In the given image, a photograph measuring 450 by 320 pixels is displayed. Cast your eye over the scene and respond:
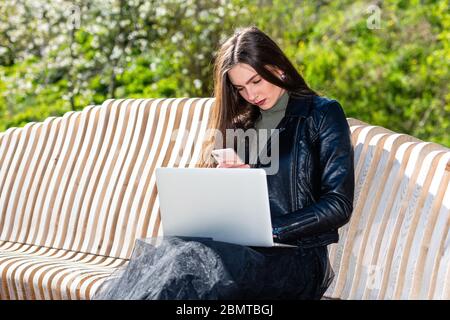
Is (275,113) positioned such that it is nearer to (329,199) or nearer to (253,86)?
(253,86)

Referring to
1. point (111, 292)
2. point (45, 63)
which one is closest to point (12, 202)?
point (111, 292)

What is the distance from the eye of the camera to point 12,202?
459cm

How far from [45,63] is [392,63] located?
3430 millimetres

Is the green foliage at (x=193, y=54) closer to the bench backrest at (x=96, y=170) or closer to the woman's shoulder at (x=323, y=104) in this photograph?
the bench backrest at (x=96, y=170)

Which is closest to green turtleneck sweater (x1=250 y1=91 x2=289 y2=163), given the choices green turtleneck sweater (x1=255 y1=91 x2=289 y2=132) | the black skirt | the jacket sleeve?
green turtleneck sweater (x1=255 y1=91 x2=289 y2=132)

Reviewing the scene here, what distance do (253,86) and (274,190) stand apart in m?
0.40

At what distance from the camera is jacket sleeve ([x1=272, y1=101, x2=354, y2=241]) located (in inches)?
111

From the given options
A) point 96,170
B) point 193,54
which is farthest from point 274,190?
point 193,54

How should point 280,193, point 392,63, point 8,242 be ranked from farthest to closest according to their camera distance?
1. point 392,63
2. point 8,242
3. point 280,193

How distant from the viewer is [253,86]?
3131mm

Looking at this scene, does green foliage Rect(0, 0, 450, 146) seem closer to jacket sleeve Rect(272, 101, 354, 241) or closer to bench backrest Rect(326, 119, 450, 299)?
bench backrest Rect(326, 119, 450, 299)
